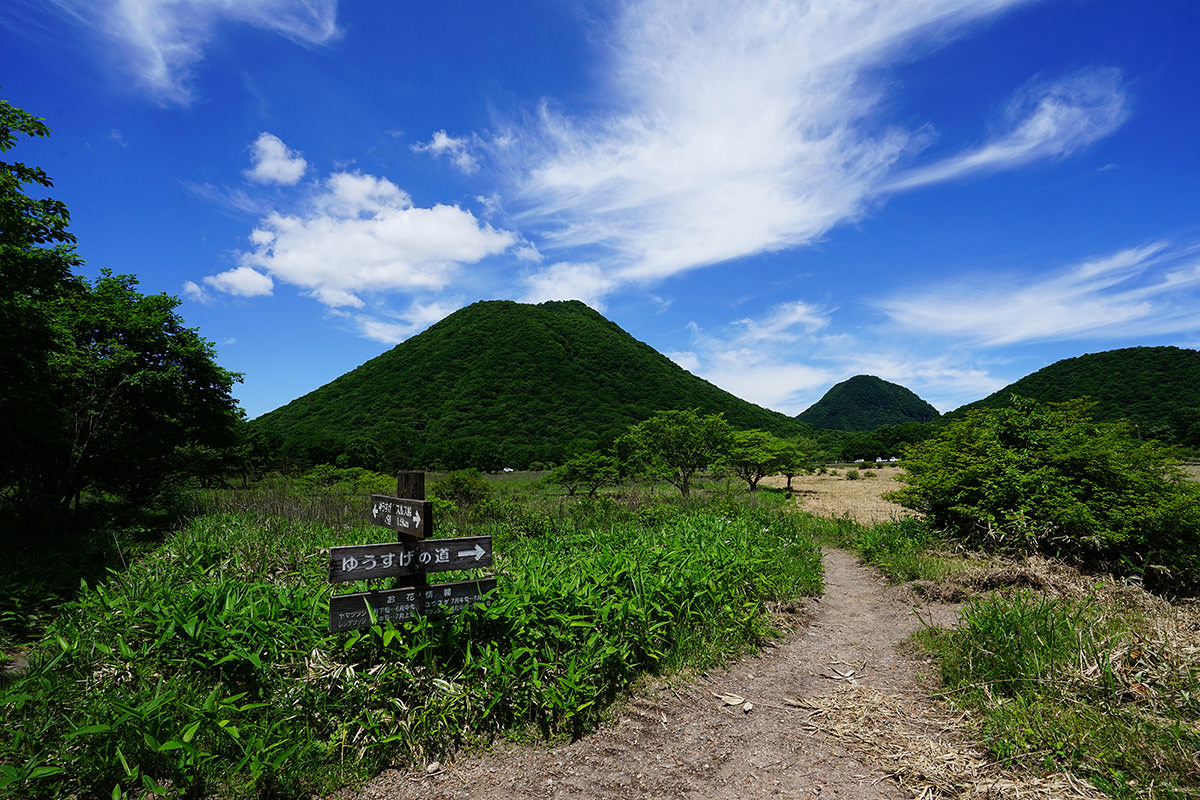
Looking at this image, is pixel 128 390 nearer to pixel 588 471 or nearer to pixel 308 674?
pixel 308 674

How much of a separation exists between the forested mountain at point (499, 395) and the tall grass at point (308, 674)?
3796 cm

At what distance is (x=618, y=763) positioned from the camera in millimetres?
3131

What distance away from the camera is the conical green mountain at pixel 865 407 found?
133 m

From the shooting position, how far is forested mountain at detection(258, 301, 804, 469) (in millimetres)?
48625

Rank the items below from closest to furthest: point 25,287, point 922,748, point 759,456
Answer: point 922,748, point 25,287, point 759,456

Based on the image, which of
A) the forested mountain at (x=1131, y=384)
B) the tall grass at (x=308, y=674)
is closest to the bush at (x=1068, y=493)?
the tall grass at (x=308, y=674)

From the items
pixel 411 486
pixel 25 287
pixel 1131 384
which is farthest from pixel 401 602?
pixel 1131 384

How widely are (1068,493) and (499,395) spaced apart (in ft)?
207

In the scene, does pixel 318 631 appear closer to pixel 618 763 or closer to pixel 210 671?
pixel 210 671

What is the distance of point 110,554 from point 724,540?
32.0 ft

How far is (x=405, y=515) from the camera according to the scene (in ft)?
12.3

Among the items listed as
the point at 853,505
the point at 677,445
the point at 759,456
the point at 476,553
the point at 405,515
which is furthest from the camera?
the point at 759,456

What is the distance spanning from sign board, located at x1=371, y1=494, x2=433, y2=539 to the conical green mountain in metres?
139

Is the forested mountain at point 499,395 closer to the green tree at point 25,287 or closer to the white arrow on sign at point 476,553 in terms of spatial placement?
the green tree at point 25,287
